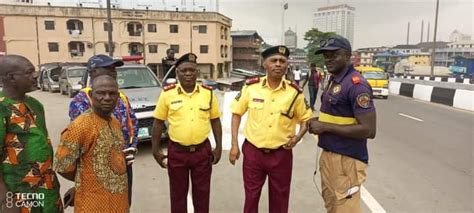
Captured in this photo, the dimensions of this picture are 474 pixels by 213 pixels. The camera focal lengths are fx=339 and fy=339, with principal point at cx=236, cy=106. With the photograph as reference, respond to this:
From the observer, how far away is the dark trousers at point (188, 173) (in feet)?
10.7

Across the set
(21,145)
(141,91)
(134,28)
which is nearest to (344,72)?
(21,145)

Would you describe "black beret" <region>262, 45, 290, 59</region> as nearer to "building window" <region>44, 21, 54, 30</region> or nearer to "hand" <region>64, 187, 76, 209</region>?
"hand" <region>64, 187, 76, 209</region>

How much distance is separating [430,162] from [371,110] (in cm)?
417

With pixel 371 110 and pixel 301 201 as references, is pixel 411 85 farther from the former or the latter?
pixel 371 110

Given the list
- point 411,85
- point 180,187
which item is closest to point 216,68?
point 411,85

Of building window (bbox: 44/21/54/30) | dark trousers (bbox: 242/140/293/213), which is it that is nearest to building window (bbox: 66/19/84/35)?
building window (bbox: 44/21/54/30)

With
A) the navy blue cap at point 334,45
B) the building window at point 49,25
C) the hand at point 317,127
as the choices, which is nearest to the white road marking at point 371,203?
the hand at point 317,127

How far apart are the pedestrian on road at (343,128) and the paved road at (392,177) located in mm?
1347

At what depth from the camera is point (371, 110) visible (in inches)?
100

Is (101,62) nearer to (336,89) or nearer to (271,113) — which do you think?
(271,113)

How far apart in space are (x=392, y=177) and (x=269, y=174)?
2881mm

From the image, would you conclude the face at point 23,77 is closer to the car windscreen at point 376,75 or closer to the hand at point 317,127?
the hand at point 317,127

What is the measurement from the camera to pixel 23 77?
7.06ft

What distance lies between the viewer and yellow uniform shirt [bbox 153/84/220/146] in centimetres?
320
